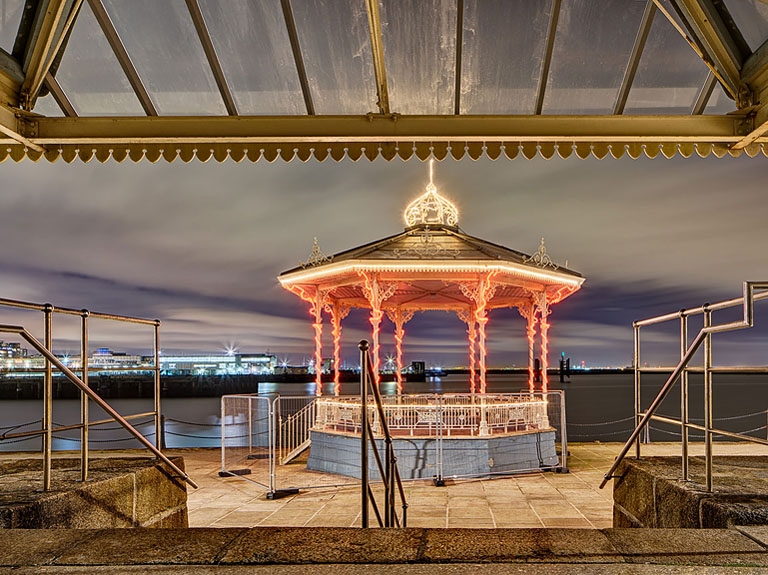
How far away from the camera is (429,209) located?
12.0 m

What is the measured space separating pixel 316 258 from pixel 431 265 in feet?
7.12

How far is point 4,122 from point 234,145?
159cm

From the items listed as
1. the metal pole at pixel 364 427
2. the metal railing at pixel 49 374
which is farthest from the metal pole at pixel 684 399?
the metal railing at pixel 49 374

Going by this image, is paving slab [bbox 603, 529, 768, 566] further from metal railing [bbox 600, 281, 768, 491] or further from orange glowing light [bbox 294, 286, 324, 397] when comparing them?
orange glowing light [bbox 294, 286, 324, 397]

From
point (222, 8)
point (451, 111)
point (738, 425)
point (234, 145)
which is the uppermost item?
point (222, 8)

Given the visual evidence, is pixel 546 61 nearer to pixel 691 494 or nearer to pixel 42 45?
pixel 691 494

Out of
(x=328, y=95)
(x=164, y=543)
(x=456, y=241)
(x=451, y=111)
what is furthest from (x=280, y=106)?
(x=456, y=241)

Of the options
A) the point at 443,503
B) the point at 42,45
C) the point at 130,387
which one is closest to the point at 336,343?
the point at 443,503

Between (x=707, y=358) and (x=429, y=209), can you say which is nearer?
(x=707, y=358)

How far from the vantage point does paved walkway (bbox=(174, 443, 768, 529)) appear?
627 centimetres

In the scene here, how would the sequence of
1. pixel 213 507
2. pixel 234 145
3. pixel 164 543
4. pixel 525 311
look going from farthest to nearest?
pixel 525 311 < pixel 213 507 < pixel 234 145 < pixel 164 543

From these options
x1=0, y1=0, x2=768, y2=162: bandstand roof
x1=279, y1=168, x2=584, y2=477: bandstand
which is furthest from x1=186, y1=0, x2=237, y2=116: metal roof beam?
x1=279, y1=168, x2=584, y2=477: bandstand

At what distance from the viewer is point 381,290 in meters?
10.3

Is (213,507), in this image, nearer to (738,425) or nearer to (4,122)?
(4,122)
